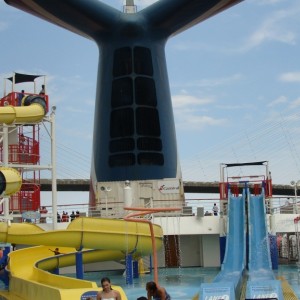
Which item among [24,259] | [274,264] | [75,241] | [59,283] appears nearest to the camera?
[59,283]

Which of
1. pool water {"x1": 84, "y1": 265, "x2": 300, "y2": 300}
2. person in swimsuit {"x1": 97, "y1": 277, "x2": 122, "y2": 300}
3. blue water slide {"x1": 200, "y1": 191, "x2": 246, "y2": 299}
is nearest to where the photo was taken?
person in swimsuit {"x1": 97, "y1": 277, "x2": 122, "y2": 300}

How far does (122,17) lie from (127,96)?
3470 millimetres

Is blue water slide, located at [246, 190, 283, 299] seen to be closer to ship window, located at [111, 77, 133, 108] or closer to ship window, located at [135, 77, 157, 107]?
ship window, located at [135, 77, 157, 107]

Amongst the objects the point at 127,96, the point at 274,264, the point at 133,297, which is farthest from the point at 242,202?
the point at 133,297

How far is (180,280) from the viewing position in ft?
69.8

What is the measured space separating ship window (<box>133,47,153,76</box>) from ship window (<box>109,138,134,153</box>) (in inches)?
123

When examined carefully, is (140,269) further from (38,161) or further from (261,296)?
(261,296)

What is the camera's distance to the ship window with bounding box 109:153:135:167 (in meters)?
28.3

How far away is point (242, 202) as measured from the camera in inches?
968

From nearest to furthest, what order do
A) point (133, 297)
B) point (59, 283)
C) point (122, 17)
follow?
→ point (59, 283) → point (133, 297) → point (122, 17)

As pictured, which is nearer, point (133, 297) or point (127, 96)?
point (133, 297)

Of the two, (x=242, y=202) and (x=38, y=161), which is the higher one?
(x=38, y=161)

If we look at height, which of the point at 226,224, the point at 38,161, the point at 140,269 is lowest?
Result: the point at 140,269

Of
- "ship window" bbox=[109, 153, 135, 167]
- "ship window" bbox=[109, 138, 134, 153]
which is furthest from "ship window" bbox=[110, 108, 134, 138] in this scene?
"ship window" bbox=[109, 153, 135, 167]
